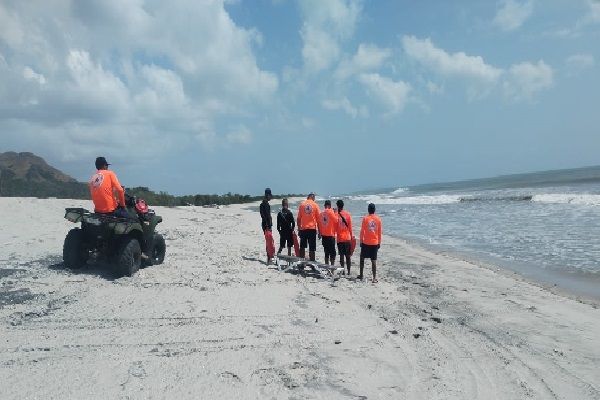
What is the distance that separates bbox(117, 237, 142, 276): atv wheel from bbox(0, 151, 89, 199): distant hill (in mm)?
24226

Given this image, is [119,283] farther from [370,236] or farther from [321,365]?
[370,236]

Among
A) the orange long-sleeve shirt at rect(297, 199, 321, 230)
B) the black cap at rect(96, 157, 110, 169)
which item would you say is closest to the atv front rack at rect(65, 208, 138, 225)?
the black cap at rect(96, 157, 110, 169)

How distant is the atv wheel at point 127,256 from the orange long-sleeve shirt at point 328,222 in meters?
4.47

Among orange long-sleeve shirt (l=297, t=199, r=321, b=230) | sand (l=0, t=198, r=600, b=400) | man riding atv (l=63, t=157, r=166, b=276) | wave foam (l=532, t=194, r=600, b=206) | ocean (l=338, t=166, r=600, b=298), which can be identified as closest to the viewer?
sand (l=0, t=198, r=600, b=400)

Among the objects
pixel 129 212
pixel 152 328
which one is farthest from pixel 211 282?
pixel 152 328

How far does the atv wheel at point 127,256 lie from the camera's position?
8.30 m

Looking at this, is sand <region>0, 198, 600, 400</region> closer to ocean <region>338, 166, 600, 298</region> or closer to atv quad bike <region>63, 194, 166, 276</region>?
atv quad bike <region>63, 194, 166, 276</region>

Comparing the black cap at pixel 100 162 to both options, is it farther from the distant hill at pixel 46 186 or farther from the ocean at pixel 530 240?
the distant hill at pixel 46 186

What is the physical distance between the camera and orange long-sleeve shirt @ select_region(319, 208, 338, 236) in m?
11.3

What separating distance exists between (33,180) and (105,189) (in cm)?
3375

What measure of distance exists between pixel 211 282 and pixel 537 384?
17.9 ft

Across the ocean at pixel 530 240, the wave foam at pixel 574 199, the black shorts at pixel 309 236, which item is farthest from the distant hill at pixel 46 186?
the wave foam at pixel 574 199

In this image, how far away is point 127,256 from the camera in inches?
328

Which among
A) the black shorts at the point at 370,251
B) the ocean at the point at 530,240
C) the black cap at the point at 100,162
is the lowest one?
the ocean at the point at 530,240
